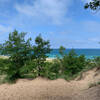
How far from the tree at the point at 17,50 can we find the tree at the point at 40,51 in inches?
14.9

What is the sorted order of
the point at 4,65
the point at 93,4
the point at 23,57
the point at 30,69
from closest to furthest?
the point at 93,4, the point at 30,69, the point at 4,65, the point at 23,57

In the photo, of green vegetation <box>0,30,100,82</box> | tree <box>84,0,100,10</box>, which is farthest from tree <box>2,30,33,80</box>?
tree <box>84,0,100,10</box>

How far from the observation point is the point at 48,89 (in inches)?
223

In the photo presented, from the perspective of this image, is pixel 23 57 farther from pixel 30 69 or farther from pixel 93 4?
pixel 93 4

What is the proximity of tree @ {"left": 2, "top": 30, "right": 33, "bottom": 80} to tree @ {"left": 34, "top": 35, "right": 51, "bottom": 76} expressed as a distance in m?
0.38

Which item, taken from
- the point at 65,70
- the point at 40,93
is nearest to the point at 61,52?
the point at 65,70

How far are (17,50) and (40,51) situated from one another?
1301 mm

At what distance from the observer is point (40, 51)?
291 inches

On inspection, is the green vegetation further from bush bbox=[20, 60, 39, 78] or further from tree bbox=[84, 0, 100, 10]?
tree bbox=[84, 0, 100, 10]

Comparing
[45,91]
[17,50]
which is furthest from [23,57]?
[45,91]

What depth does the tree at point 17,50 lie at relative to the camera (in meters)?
7.13

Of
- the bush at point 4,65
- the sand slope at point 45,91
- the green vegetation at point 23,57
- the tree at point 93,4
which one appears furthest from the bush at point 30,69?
the tree at point 93,4

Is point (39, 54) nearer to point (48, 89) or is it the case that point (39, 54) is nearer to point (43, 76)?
point (43, 76)

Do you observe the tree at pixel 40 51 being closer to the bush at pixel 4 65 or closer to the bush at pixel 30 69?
the bush at pixel 30 69
